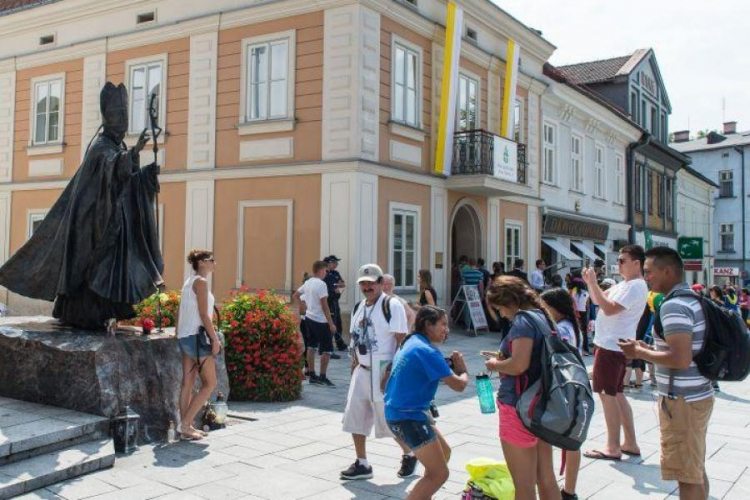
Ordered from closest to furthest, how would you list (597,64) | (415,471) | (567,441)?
(567,441)
(415,471)
(597,64)

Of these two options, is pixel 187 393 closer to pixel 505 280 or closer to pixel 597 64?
pixel 505 280

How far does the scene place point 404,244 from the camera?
594 inches

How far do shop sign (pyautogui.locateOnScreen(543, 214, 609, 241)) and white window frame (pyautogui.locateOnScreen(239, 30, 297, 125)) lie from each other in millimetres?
10431

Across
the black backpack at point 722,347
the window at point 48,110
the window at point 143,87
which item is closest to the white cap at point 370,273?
the black backpack at point 722,347

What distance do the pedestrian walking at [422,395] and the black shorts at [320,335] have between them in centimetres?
534

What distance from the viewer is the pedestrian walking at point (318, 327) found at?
9.68 meters

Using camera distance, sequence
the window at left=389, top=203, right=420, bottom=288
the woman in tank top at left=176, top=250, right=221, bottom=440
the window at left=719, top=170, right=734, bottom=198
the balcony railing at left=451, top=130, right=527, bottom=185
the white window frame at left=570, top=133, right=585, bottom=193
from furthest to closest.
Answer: the window at left=719, top=170, right=734, bottom=198 → the white window frame at left=570, top=133, right=585, bottom=193 → the balcony railing at left=451, top=130, right=527, bottom=185 → the window at left=389, top=203, right=420, bottom=288 → the woman in tank top at left=176, top=250, right=221, bottom=440

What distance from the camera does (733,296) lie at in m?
19.4

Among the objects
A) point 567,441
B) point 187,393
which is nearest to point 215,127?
point 187,393

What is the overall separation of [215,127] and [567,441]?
13026 millimetres

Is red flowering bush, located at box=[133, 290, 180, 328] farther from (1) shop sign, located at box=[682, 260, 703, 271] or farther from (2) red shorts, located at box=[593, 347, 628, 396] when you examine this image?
(1) shop sign, located at box=[682, 260, 703, 271]

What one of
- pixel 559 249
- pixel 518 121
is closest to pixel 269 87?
pixel 518 121

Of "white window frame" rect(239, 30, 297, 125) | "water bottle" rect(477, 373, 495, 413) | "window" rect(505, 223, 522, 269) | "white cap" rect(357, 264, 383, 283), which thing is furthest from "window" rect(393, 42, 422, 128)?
"water bottle" rect(477, 373, 495, 413)

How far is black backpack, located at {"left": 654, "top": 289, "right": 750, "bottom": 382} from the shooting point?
13.1 ft
